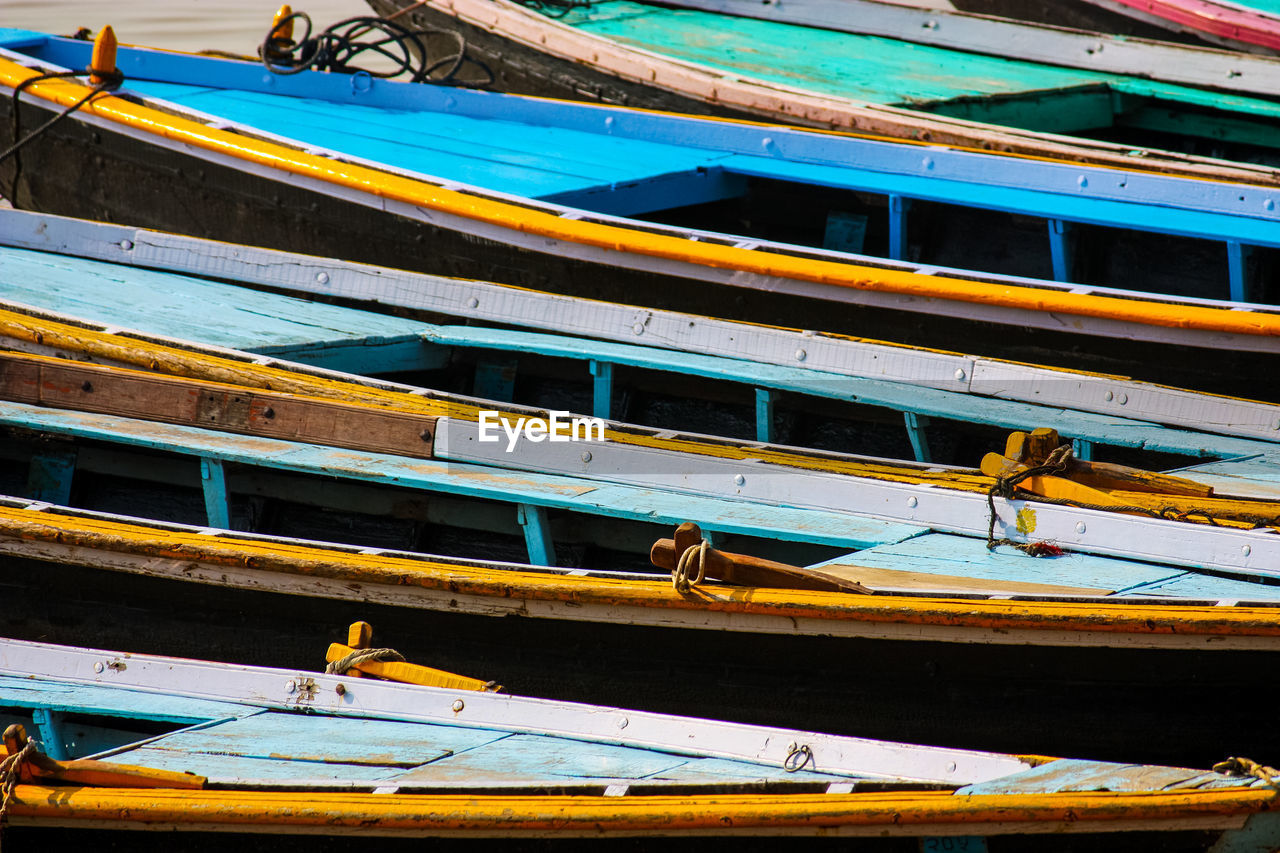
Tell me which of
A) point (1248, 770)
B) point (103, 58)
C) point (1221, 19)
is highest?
point (1221, 19)

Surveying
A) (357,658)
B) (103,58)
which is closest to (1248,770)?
(357,658)

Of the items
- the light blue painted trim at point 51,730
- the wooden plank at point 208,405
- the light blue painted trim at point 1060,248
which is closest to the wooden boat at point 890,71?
the light blue painted trim at point 1060,248

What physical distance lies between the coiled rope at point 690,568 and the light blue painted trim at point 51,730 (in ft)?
4.81

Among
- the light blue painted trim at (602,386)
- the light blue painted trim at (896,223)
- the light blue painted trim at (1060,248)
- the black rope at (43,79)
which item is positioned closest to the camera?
the light blue painted trim at (602,386)

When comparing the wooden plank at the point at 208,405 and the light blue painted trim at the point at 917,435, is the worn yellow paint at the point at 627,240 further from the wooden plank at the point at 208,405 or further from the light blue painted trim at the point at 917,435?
the wooden plank at the point at 208,405

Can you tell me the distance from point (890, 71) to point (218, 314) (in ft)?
11.7

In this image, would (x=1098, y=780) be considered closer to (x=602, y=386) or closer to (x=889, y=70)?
(x=602, y=386)

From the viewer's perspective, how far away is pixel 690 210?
20.0 ft

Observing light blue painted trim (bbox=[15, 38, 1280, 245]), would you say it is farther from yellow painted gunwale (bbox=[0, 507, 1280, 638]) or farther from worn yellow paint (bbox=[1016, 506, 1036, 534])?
yellow painted gunwale (bbox=[0, 507, 1280, 638])

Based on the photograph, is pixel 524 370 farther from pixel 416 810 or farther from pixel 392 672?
pixel 416 810

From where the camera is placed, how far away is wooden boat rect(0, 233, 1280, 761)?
10.9 ft

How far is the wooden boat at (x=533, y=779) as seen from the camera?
2.66 m

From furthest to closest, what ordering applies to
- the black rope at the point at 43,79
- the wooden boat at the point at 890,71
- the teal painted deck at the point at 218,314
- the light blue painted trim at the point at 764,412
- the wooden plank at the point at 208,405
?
the wooden boat at the point at 890,71 → the black rope at the point at 43,79 → the teal painted deck at the point at 218,314 → the light blue painted trim at the point at 764,412 → the wooden plank at the point at 208,405

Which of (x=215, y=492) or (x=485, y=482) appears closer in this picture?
(x=485, y=482)
